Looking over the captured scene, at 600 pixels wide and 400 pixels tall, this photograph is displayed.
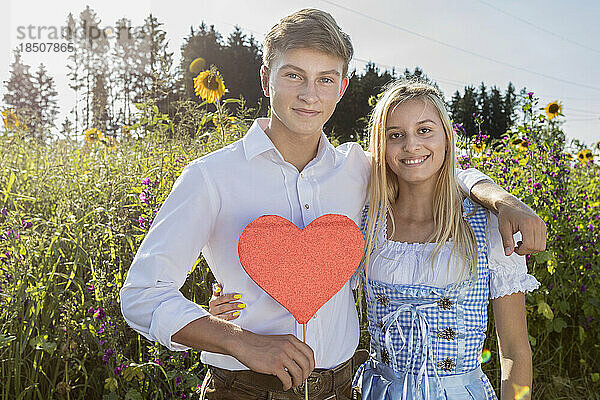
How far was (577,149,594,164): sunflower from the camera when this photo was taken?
4660 millimetres

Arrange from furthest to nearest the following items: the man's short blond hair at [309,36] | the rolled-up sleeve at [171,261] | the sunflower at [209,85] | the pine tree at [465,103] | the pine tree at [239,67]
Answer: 1. the pine tree at [465,103]
2. the pine tree at [239,67]
3. the sunflower at [209,85]
4. the man's short blond hair at [309,36]
5. the rolled-up sleeve at [171,261]

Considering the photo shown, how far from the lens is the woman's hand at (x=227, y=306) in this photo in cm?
140

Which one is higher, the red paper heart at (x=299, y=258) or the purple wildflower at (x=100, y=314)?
the red paper heart at (x=299, y=258)

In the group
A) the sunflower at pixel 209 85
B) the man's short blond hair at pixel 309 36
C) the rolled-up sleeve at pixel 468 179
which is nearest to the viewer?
the man's short blond hair at pixel 309 36

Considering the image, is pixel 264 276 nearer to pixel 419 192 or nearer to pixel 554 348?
pixel 419 192

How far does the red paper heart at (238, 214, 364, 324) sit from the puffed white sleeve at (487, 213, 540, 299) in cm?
50

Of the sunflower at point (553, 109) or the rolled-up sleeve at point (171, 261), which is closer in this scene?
the rolled-up sleeve at point (171, 261)

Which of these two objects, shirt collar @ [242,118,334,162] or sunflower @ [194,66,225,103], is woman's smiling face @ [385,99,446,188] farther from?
sunflower @ [194,66,225,103]

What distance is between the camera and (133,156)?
3555 millimetres

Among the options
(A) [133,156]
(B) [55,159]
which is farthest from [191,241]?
(B) [55,159]

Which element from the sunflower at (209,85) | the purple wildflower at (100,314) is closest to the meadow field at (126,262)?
the purple wildflower at (100,314)

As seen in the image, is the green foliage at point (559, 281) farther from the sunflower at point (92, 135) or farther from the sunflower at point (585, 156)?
the sunflower at point (92, 135)

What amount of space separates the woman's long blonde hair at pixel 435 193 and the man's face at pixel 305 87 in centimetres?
29

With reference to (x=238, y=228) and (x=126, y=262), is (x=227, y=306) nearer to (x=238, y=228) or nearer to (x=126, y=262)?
(x=238, y=228)
